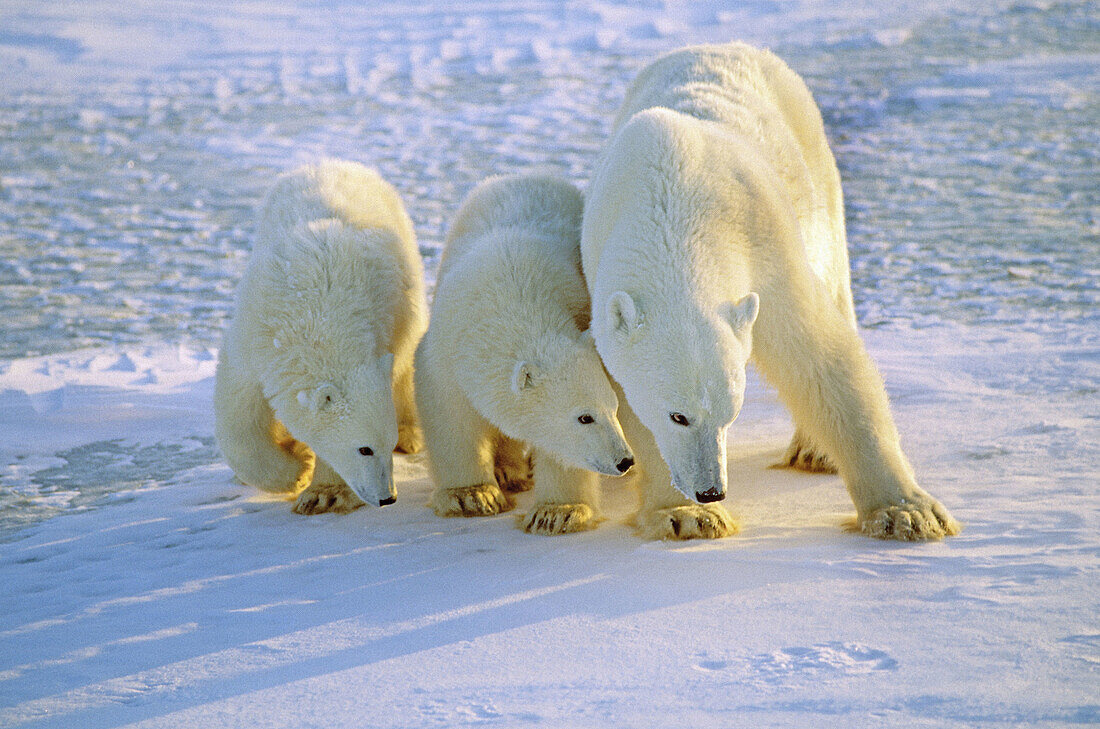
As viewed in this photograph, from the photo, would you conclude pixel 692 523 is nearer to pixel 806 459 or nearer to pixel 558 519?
Result: pixel 558 519

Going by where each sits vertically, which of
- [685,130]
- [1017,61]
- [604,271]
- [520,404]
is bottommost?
[520,404]

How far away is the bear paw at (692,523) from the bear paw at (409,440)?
1.63m

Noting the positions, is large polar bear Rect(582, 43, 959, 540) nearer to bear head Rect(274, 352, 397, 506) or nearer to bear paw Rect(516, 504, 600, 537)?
bear paw Rect(516, 504, 600, 537)

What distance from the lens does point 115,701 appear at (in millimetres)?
2656

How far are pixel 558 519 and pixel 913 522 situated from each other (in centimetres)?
111

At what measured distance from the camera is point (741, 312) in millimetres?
3037

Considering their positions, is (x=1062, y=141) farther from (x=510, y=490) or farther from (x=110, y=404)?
(x=110, y=404)

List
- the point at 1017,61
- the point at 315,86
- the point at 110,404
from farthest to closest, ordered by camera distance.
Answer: the point at 315,86, the point at 1017,61, the point at 110,404

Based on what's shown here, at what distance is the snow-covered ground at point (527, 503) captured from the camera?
2574 millimetres

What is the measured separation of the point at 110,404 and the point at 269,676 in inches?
114

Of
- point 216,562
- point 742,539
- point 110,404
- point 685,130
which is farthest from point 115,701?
point 110,404

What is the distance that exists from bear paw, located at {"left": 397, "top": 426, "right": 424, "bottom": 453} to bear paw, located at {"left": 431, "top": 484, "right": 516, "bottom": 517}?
937 millimetres

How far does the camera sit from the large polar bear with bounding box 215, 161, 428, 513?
155 inches

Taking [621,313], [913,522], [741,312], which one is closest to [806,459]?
[913,522]
